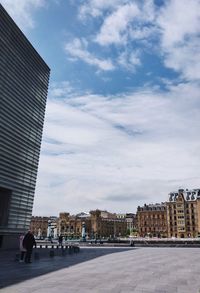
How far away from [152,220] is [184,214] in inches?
757

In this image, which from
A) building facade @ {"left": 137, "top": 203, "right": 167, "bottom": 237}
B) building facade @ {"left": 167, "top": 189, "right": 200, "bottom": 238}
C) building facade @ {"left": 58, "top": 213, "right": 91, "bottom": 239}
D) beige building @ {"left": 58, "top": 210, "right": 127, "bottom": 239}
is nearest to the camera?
building facade @ {"left": 167, "top": 189, "right": 200, "bottom": 238}

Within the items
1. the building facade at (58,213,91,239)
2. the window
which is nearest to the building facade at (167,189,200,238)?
the building facade at (58,213,91,239)

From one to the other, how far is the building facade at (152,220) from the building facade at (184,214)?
9.17m

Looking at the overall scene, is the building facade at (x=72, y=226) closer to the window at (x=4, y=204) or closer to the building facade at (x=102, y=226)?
the building facade at (x=102, y=226)

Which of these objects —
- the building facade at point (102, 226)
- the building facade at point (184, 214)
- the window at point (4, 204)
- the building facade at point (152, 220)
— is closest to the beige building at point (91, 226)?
the building facade at point (102, 226)

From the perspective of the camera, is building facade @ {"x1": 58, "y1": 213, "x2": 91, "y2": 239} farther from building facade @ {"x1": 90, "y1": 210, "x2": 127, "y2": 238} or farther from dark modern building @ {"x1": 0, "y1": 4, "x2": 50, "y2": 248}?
dark modern building @ {"x1": 0, "y1": 4, "x2": 50, "y2": 248}

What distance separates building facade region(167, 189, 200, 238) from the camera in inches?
5261

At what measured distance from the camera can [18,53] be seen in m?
48.9

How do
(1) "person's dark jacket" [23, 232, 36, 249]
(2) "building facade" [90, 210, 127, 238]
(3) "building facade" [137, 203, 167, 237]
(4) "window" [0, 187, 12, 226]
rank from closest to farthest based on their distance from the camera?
(1) "person's dark jacket" [23, 232, 36, 249], (4) "window" [0, 187, 12, 226], (3) "building facade" [137, 203, 167, 237], (2) "building facade" [90, 210, 127, 238]

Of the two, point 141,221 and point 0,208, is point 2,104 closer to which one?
point 0,208

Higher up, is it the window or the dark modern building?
the dark modern building

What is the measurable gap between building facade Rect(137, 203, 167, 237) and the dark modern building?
343 feet

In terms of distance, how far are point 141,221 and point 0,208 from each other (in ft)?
374

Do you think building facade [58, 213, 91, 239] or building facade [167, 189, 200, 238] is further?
building facade [58, 213, 91, 239]
